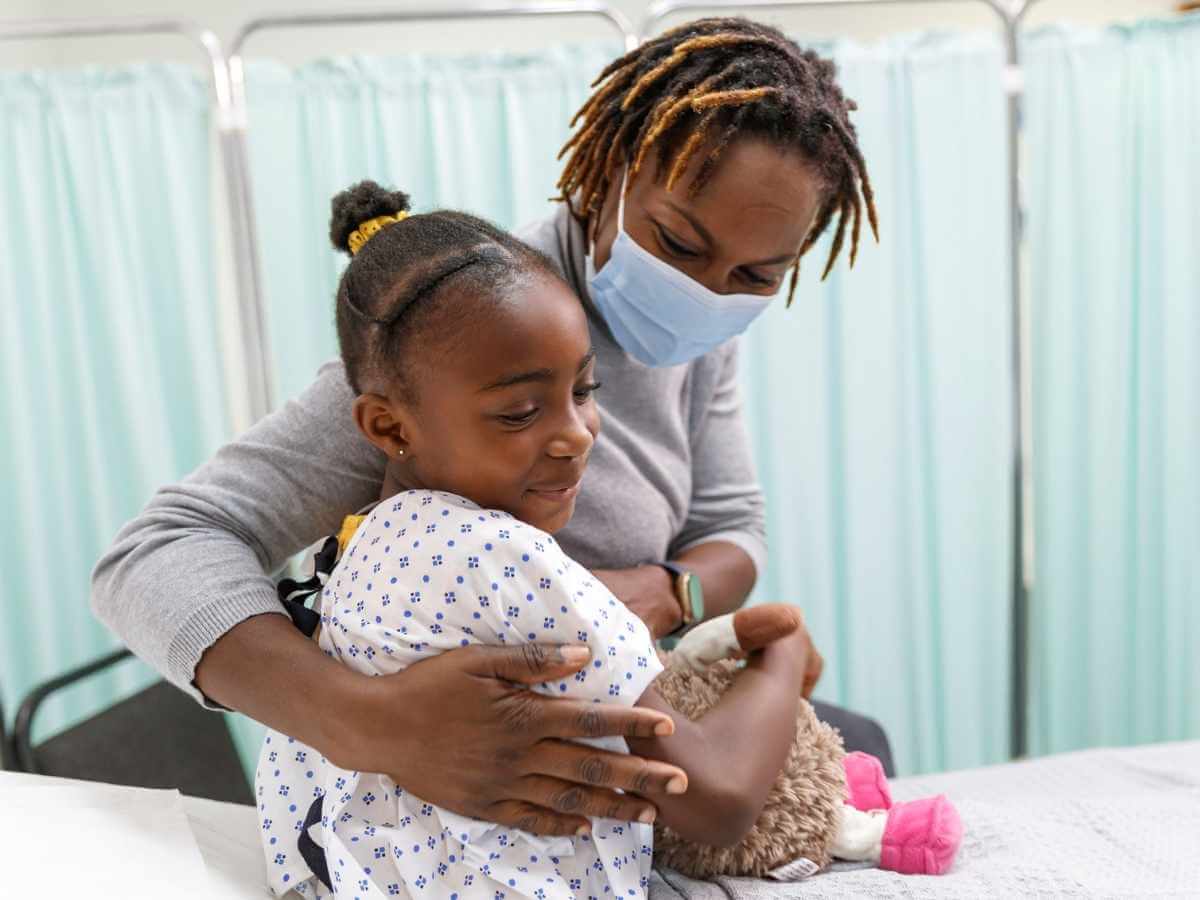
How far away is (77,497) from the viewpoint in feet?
7.91

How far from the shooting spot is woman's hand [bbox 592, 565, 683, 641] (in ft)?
4.07

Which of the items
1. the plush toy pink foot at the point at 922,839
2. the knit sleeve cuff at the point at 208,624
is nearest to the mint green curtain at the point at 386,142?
the knit sleeve cuff at the point at 208,624

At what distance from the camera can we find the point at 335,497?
1.17 metres

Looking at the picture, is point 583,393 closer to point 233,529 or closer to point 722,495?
point 233,529

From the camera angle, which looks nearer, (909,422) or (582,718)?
(582,718)

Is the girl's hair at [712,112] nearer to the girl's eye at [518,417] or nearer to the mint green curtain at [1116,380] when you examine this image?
the girl's eye at [518,417]

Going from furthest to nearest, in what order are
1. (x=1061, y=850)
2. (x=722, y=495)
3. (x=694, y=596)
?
1. (x=722, y=495)
2. (x=694, y=596)
3. (x=1061, y=850)

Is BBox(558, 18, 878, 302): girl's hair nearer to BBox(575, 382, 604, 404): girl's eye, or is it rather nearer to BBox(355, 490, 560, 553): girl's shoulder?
BBox(575, 382, 604, 404): girl's eye

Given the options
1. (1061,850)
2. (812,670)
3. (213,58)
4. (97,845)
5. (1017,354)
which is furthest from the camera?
(1017,354)

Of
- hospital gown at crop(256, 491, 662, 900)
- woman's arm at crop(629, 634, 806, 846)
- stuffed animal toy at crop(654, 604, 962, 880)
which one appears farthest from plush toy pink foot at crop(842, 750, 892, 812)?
hospital gown at crop(256, 491, 662, 900)

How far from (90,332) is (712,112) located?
1.73m

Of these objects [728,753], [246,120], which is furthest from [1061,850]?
[246,120]

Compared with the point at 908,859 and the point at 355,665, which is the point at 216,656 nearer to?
the point at 355,665

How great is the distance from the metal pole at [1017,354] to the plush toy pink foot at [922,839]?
1.59 meters
